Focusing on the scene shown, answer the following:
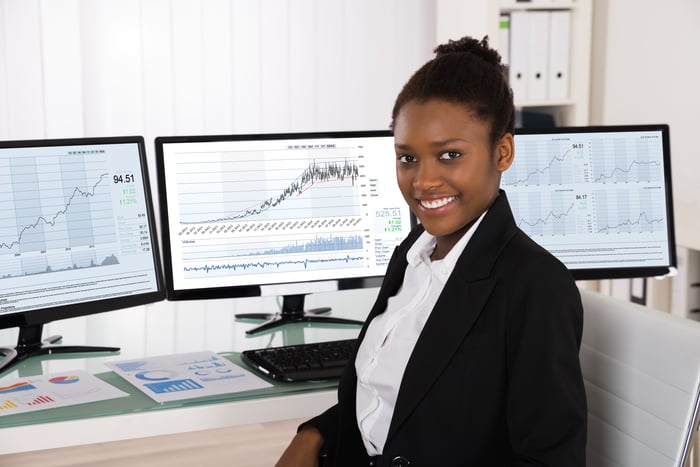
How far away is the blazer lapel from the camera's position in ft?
3.76

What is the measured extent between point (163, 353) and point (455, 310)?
847 mm

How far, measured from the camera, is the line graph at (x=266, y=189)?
6.34 feet

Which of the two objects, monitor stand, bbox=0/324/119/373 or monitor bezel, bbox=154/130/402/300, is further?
monitor bezel, bbox=154/130/402/300

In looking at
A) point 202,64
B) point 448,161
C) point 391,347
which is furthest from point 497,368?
point 202,64

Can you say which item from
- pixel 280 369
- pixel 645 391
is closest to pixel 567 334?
pixel 645 391

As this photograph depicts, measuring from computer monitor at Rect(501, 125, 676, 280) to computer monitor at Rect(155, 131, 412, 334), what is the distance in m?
0.31

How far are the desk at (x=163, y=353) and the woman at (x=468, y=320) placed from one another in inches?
11.9

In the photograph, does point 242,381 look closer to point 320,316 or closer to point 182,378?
point 182,378

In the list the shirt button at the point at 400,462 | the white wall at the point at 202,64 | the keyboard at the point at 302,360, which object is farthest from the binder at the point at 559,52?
the shirt button at the point at 400,462

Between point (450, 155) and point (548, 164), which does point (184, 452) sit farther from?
point (450, 155)

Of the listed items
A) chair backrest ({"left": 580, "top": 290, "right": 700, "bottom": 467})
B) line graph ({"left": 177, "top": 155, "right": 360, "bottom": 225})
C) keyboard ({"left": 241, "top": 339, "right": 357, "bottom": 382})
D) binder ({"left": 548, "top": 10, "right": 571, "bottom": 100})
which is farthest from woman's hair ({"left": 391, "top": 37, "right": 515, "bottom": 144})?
binder ({"left": 548, "top": 10, "right": 571, "bottom": 100})

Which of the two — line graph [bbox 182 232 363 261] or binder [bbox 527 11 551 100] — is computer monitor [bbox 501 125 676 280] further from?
binder [bbox 527 11 551 100]

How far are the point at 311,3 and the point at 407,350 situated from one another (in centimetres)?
292

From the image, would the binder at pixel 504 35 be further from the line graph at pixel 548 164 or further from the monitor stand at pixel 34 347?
the monitor stand at pixel 34 347
